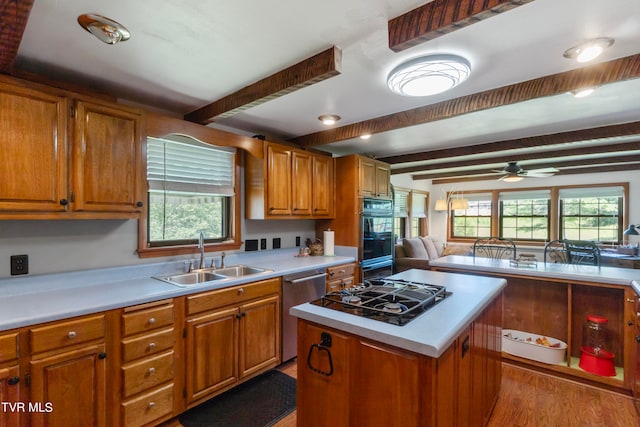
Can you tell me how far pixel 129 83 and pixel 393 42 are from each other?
1.80 m

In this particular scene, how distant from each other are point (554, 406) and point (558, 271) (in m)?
1.04

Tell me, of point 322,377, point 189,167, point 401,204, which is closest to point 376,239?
point 189,167

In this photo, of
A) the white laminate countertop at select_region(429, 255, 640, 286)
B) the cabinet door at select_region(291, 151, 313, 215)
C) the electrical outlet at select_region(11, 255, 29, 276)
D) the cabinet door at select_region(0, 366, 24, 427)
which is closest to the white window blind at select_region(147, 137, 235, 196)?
the cabinet door at select_region(291, 151, 313, 215)

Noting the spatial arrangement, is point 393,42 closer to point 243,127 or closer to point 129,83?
point 129,83

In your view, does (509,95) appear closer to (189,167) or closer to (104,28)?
(104,28)

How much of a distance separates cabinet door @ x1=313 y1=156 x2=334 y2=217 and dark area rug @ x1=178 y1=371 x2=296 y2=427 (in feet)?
5.89

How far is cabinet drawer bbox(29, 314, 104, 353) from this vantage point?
58.7 inches

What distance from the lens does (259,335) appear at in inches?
99.0

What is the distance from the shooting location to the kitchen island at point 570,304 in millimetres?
2328

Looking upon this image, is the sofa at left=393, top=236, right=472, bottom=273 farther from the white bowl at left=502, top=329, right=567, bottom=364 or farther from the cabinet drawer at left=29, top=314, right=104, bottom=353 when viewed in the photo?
the cabinet drawer at left=29, top=314, right=104, bottom=353

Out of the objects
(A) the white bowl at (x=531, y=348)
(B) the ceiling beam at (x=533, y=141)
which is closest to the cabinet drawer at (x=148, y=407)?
(A) the white bowl at (x=531, y=348)

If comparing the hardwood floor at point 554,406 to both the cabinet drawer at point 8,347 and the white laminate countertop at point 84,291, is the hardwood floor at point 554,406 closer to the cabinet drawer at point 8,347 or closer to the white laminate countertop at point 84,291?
the white laminate countertop at point 84,291

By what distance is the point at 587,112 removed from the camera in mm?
2832

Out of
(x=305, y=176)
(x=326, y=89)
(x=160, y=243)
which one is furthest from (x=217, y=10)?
(x=305, y=176)
